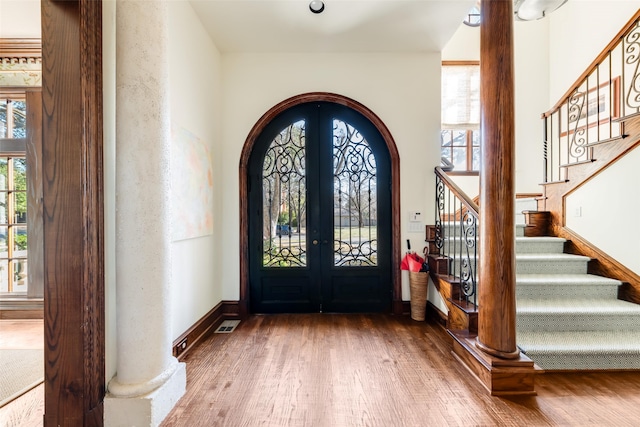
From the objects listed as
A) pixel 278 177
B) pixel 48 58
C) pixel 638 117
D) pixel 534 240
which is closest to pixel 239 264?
pixel 278 177

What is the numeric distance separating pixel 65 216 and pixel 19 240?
10.0ft

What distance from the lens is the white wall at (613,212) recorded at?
8.63ft

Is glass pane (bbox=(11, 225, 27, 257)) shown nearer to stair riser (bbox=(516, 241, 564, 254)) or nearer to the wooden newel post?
the wooden newel post

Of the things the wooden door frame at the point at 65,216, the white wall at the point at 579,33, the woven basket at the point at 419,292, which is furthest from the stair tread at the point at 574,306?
the white wall at the point at 579,33

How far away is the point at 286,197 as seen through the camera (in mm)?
3316

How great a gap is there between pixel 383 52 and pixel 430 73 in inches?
23.9

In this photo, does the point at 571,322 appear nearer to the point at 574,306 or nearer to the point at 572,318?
the point at 572,318

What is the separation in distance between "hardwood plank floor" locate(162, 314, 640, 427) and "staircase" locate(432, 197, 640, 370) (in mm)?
125

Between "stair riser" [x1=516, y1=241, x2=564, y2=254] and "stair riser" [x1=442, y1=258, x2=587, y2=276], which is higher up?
"stair riser" [x1=516, y1=241, x2=564, y2=254]

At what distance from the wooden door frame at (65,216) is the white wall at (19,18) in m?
1.80

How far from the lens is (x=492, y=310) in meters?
1.88

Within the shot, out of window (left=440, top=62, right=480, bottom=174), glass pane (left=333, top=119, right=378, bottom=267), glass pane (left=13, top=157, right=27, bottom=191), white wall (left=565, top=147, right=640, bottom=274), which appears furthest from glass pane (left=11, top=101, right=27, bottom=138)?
white wall (left=565, top=147, right=640, bottom=274)

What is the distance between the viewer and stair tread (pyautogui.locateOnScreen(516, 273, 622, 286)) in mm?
2543

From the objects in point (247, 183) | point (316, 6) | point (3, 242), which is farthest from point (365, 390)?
point (3, 242)
